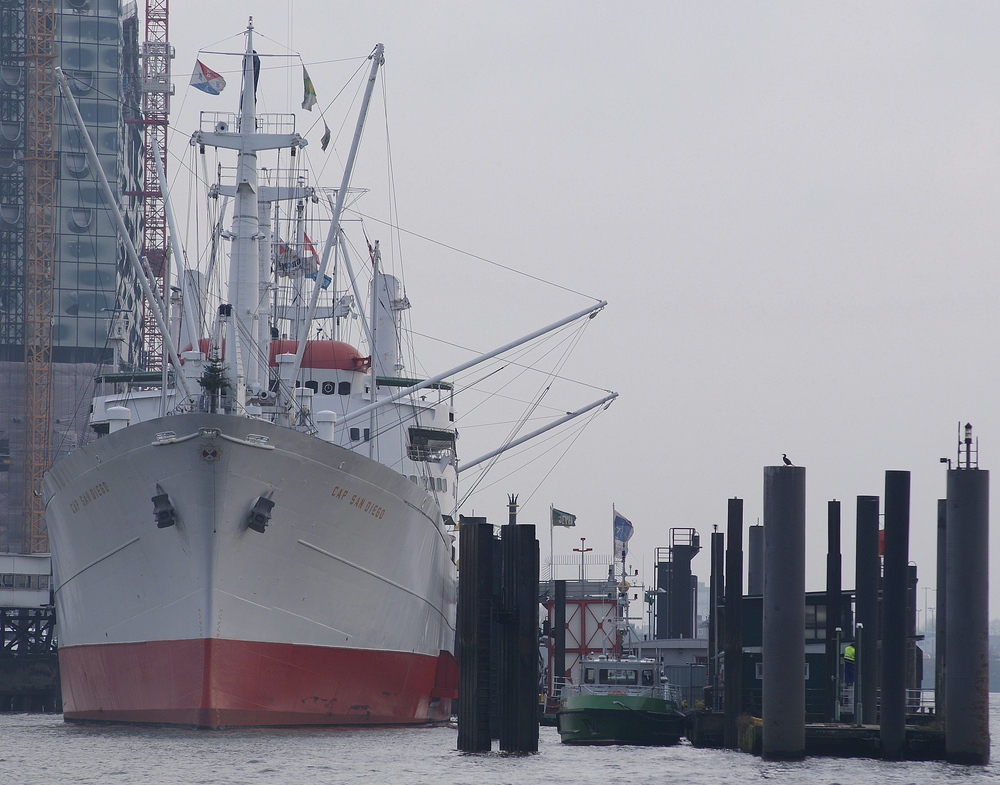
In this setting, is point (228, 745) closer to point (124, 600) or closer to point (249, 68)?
point (124, 600)

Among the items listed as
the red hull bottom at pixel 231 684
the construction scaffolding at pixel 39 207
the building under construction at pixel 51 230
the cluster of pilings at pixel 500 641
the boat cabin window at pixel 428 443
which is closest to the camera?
the cluster of pilings at pixel 500 641

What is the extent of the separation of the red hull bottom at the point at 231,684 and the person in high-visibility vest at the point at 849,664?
11385mm

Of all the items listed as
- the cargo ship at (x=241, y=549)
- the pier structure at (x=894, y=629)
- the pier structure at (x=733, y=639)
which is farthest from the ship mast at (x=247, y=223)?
the pier structure at (x=894, y=629)

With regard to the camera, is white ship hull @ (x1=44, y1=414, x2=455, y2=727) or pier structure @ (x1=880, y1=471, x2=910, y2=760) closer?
pier structure @ (x1=880, y1=471, x2=910, y2=760)

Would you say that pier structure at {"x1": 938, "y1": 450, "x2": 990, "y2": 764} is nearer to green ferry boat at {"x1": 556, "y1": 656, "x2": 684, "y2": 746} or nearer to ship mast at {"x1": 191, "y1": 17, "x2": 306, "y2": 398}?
green ferry boat at {"x1": 556, "y1": 656, "x2": 684, "y2": 746}

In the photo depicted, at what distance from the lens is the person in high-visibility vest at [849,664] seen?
116 ft

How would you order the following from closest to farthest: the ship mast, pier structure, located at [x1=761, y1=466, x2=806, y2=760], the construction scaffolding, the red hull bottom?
pier structure, located at [x1=761, y1=466, x2=806, y2=760]
the red hull bottom
the ship mast
the construction scaffolding

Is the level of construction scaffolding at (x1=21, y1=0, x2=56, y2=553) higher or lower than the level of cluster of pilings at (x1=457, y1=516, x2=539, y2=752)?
higher

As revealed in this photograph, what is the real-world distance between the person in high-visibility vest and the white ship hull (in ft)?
37.3

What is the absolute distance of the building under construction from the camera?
9831 centimetres

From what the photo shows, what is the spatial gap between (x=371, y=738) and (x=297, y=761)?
6490 mm

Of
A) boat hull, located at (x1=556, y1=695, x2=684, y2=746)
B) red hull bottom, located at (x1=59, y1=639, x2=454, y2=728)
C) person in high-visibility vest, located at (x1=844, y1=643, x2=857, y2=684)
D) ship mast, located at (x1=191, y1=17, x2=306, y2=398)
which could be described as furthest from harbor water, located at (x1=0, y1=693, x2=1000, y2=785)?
ship mast, located at (x1=191, y1=17, x2=306, y2=398)

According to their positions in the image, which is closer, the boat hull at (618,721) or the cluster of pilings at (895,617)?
the cluster of pilings at (895,617)

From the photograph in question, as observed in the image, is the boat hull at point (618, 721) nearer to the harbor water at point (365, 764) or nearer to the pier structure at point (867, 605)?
the harbor water at point (365, 764)
